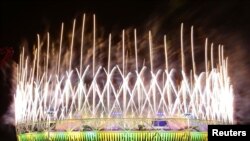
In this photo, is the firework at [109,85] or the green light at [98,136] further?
the green light at [98,136]

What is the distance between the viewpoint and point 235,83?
76.3 feet

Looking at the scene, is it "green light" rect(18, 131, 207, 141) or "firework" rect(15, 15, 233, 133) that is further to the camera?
"green light" rect(18, 131, 207, 141)

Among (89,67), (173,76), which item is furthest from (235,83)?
(89,67)

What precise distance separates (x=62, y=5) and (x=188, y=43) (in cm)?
588

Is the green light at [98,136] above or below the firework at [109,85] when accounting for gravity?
below

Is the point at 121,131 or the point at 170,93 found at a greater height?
the point at 170,93

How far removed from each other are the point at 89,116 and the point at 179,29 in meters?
5.67

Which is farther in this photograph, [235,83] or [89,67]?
[89,67]

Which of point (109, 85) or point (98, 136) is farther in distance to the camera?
point (98, 136)

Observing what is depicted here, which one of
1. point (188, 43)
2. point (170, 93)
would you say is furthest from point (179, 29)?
point (170, 93)

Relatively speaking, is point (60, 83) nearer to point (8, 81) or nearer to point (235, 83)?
point (8, 81)

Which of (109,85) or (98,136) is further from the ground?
(109,85)

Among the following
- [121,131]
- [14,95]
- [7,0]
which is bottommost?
[121,131]

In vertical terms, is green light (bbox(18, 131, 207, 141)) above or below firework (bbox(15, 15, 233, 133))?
below
